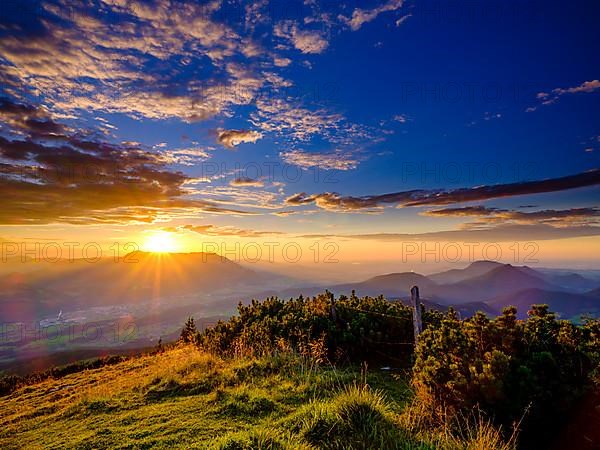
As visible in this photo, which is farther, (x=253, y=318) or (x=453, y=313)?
Answer: (x=253, y=318)

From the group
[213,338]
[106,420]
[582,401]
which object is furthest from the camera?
[213,338]

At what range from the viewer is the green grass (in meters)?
5.09

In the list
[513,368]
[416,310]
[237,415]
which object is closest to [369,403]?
[237,415]

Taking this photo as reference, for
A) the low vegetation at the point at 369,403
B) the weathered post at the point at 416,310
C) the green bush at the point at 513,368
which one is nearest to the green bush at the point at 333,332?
the weathered post at the point at 416,310

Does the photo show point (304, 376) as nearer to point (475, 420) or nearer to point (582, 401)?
point (475, 420)

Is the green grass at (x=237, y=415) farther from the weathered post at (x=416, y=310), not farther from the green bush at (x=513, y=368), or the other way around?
the weathered post at (x=416, y=310)

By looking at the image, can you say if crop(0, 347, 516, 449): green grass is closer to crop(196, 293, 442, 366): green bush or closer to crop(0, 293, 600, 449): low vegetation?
crop(0, 293, 600, 449): low vegetation

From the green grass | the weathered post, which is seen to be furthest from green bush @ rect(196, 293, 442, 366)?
the green grass

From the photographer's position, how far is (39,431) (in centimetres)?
709

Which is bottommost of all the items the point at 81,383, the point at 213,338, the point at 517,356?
the point at 81,383

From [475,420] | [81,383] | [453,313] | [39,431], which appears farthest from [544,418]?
[81,383]

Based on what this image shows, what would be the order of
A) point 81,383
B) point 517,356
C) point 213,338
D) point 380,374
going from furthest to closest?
point 213,338
point 81,383
point 380,374
point 517,356

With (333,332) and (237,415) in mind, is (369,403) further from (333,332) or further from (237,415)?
(333,332)

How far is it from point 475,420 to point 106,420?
7222 mm
